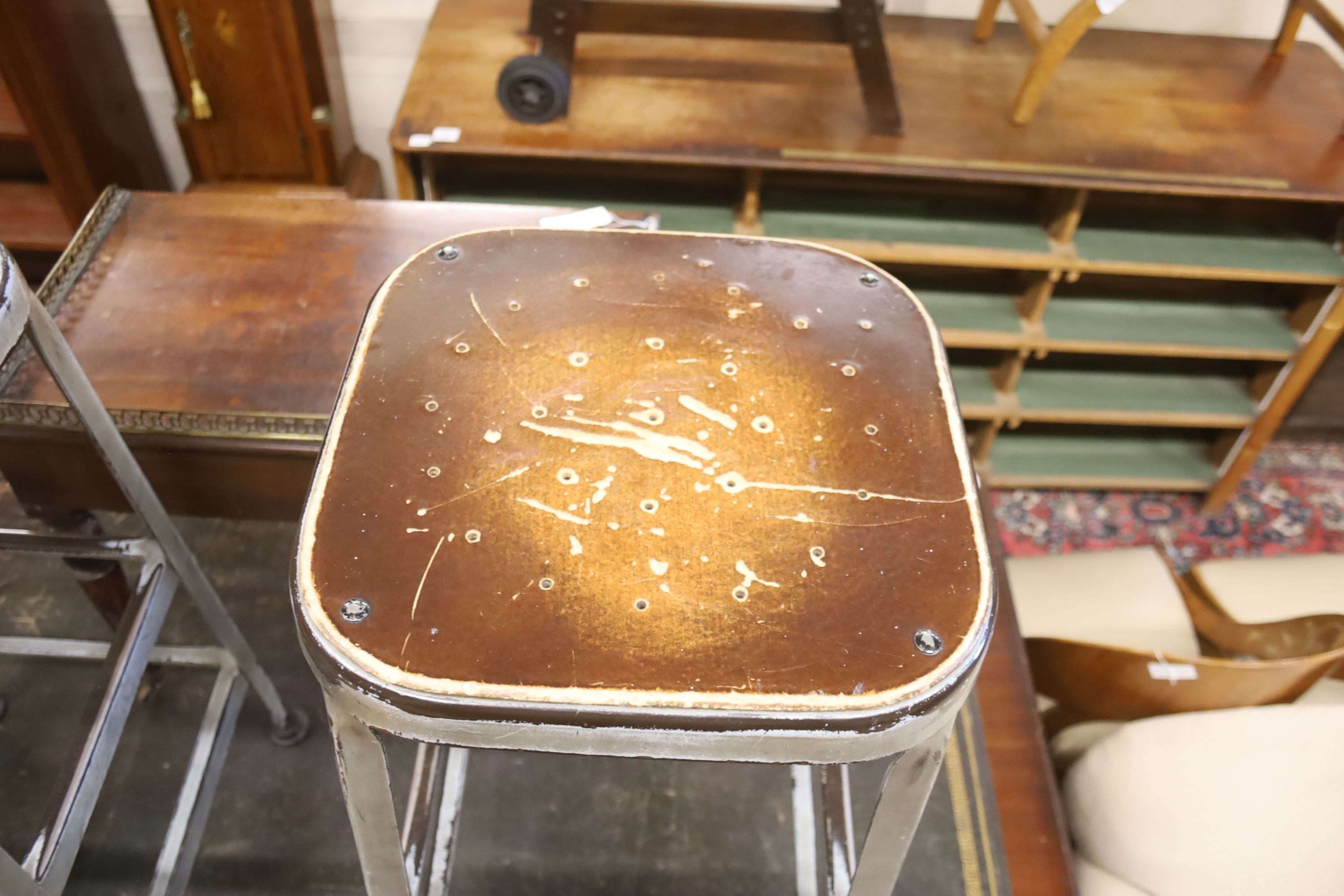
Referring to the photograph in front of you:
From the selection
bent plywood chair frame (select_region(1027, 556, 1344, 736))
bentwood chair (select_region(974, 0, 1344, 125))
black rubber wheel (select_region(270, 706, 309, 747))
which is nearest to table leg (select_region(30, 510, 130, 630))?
black rubber wheel (select_region(270, 706, 309, 747))

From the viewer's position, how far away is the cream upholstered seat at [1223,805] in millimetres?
1280

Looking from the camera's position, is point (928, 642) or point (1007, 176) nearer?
point (928, 642)

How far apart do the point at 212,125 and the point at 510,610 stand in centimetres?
189

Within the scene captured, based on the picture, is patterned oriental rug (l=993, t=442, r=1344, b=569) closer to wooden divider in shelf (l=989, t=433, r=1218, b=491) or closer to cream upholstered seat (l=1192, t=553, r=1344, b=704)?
wooden divider in shelf (l=989, t=433, r=1218, b=491)

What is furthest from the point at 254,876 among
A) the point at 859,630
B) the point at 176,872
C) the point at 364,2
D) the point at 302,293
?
the point at 364,2

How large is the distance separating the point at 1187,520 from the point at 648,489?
2471 millimetres

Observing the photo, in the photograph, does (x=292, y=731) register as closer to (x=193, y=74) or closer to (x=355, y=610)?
(x=355, y=610)

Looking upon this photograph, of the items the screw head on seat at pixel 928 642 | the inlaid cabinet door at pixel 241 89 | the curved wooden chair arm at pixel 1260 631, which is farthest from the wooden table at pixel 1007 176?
the screw head on seat at pixel 928 642

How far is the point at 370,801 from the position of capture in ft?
2.73

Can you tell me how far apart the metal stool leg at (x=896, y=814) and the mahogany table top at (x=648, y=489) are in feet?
0.35

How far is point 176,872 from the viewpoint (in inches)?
47.6

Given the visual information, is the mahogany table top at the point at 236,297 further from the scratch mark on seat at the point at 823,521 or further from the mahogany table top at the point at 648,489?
the scratch mark on seat at the point at 823,521

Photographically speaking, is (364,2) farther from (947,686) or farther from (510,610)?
(947,686)

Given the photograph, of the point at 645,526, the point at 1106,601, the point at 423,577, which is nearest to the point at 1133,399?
the point at 1106,601
